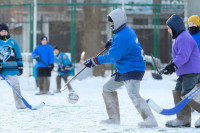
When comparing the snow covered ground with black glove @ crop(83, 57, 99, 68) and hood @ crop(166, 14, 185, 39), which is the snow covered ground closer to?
black glove @ crop(83, 57, 99, 68)

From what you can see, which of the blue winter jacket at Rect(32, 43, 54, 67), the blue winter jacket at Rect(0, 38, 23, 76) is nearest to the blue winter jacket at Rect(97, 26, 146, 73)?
the blue winter jacket at Rect(0, 38, 23, 76)

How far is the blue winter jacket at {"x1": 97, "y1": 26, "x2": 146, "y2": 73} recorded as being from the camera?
6.25 metres

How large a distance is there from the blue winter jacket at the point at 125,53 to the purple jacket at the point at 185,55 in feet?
1.48

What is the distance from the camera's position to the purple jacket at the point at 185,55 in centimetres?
604

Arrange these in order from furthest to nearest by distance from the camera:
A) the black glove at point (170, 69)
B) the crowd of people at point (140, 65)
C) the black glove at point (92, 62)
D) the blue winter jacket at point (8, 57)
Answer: the blue winter jacket at point (8, 57) < the black glove at point (92, 62) < the crowd of people at point (140, 65) < the black glove at point (170, 69)

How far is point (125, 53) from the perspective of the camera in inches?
248

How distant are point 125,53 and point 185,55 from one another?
72 cm

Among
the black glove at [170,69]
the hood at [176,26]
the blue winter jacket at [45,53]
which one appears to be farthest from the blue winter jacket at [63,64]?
the black glove at [170,69]

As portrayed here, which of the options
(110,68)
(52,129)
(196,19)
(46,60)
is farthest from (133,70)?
(110,68)

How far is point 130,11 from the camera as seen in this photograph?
18.4 metres

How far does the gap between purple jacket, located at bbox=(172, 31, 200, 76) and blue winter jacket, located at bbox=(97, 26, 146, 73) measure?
1.48 ft

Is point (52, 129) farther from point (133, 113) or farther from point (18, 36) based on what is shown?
point (18, 36)

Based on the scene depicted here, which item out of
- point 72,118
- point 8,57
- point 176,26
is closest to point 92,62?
point 176,26

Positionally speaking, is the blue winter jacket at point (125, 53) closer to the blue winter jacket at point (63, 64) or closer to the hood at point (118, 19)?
the hood at point (118, 19)
